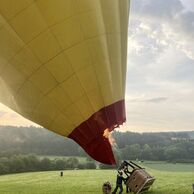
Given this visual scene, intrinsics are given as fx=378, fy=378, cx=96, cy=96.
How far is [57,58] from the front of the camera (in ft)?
25.3

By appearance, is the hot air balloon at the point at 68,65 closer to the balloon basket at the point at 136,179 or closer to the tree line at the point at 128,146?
the balloon basket at the point at 136,179

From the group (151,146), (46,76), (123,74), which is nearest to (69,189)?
(123,74)

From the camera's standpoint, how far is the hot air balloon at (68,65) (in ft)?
24.2

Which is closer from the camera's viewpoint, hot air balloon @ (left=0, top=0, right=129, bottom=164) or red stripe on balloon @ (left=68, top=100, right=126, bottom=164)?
hot air balloon @ (left=0, top=0, right=129, bottom=164)

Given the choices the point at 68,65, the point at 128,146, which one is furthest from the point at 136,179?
the point at 128,146

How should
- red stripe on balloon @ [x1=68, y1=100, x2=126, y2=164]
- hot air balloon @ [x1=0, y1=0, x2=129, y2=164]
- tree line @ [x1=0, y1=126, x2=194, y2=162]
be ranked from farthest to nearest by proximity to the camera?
tree line @ [x1=0, y1=126, x2=194, y2=162]
red stripe on balloon @ [x1=68, y1=100, x2=126, y2=164]
hot air balloon @ [x1=0, y1=0, x2=129, y2=164]

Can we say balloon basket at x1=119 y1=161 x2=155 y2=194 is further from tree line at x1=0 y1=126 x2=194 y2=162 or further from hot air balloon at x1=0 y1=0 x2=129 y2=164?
tree line at x1=0 y1=126 x2=194 y2=162

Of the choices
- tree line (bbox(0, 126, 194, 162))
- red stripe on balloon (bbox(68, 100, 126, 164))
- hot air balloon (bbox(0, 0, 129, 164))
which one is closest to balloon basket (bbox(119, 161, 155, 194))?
red stripe on balloon (bbox(68, 100, 126, 164))

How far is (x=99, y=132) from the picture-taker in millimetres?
8688

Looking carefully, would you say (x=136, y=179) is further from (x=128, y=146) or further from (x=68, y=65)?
(x=128, y=146)

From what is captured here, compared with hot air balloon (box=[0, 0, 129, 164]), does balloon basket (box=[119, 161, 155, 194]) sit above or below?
below

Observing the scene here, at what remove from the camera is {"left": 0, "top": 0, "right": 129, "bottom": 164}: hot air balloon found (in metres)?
7.39

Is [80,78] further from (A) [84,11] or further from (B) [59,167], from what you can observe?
(B) [59,167]

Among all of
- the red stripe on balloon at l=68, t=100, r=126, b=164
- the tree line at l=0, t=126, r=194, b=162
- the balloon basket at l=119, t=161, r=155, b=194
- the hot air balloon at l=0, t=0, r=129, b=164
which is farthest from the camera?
the tree line at l=0, t=126, r=194, b=162
